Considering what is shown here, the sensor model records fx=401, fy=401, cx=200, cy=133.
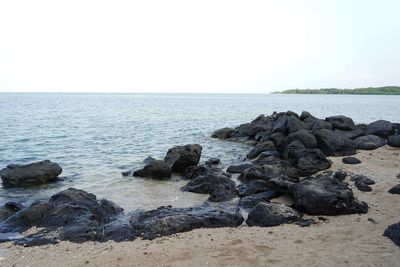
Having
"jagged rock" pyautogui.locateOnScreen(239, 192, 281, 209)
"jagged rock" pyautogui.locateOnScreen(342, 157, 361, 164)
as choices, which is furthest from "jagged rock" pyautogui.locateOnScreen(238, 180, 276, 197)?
"jagged rock" pyautogui.locateOnScreen(342, 157, 361, 164)

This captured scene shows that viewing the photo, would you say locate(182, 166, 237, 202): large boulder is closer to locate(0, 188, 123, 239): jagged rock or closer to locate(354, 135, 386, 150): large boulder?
locate(0, 188, 123, 239): jagged rock

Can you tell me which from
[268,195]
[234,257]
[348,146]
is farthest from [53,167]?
[348,146]

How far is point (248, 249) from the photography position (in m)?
9.56

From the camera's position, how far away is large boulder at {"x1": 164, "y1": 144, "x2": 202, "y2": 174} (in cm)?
2088

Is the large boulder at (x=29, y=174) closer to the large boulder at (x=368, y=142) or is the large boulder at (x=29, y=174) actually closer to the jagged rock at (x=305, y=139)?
the jagged rock at (x=305, y=139)

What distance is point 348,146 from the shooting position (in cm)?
2339

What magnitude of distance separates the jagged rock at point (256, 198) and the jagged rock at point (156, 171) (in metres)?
5.83

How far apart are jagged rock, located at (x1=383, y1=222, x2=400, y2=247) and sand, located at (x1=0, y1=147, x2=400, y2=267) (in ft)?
0.51

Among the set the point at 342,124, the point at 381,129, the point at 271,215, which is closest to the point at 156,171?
the point at 271,215

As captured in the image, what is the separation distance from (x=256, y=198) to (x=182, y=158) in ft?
23.7

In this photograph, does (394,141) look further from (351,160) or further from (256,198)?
(256,198)

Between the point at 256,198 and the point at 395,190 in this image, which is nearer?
the point at 395,190

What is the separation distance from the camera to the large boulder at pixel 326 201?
12422 mm

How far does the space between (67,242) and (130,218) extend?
2282mm
